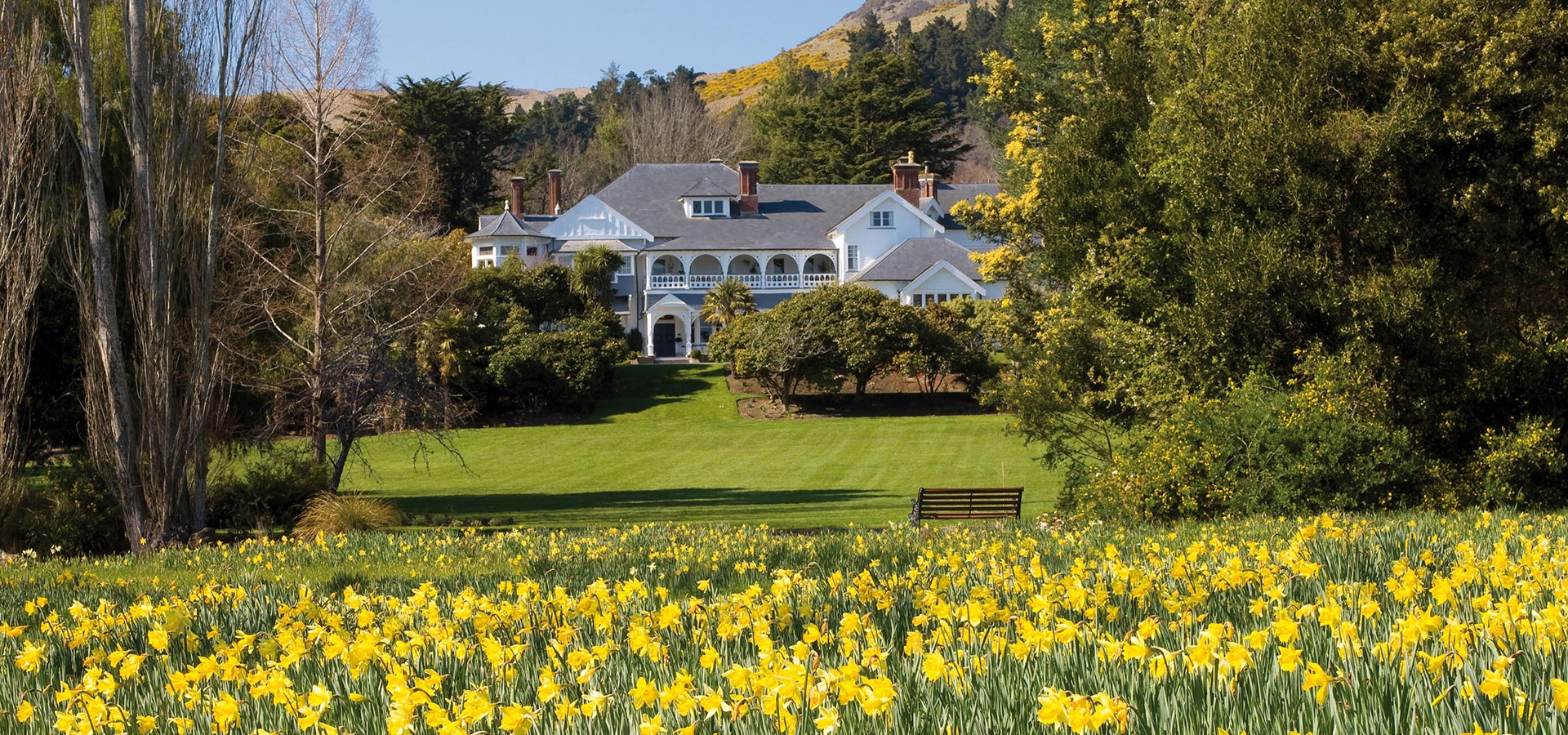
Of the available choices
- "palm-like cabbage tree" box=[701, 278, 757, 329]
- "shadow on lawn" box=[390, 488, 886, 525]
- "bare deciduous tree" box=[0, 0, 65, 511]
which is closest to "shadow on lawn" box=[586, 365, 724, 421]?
"palm-like cabbage tree" box=[701, 278, 757, 329]

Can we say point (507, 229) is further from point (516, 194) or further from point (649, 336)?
point (649, 336)

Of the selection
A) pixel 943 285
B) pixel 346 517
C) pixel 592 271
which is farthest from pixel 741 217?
pixel 346 517

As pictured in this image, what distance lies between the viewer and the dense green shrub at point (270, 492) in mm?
22094

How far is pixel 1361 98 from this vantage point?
15539mm

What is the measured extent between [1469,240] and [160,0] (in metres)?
15.6

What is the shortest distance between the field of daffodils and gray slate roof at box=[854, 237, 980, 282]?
57.1 metres

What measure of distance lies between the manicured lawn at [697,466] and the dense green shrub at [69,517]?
6977 millimetres

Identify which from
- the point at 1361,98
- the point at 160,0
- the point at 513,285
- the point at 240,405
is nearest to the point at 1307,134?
the point at 1361,98

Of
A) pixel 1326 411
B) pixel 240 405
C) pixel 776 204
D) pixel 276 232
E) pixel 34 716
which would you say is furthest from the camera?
pixel 776 204

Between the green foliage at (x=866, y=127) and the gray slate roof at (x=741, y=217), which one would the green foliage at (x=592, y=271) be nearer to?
the gray slate roof at (x=741, y=217)

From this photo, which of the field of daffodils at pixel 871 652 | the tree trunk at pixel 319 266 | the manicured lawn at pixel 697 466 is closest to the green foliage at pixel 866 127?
the manicured lawn at pixel 697 466

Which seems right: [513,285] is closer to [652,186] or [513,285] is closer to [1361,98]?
[652,186]

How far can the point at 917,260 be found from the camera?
65500mm

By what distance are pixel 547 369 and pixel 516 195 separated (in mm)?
25425
